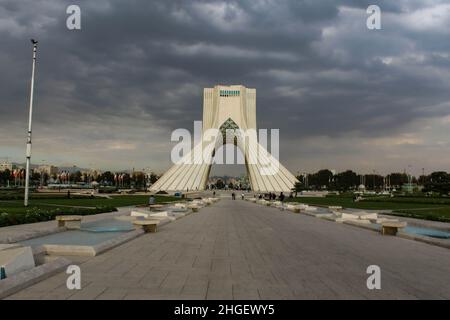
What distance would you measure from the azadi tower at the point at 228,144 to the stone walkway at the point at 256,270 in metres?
34.2

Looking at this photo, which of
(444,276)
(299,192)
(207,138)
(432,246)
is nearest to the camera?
(444,276)

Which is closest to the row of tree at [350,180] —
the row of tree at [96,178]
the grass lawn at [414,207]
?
the row of tree at [96,178]

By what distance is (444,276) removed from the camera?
466 centimetres

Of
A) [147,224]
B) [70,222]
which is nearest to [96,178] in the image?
[70,222]

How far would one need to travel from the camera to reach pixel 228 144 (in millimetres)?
51188

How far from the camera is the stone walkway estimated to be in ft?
12.3

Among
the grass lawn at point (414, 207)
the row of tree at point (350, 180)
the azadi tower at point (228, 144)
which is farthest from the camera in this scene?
the row of tree at point (350, 180)

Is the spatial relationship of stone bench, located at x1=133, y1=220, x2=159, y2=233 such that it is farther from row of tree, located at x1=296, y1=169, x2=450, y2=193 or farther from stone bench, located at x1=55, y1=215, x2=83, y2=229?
row of tree, located at x1=296, y1=169, x2=450, y2=193

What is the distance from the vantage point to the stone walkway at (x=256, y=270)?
147 inches

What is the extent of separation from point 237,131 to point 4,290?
44.7m

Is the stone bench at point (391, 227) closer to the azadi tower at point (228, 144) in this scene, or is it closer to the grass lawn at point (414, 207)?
the grass lawn at point (414, 207)

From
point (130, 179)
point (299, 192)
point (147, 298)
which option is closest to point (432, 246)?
point (147, 298)

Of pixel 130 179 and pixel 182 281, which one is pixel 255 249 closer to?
pixel 182 281

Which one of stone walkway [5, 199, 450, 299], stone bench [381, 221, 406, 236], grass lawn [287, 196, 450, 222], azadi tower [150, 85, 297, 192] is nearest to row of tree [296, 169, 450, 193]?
azadi tower [150, 85, 297, 192]
